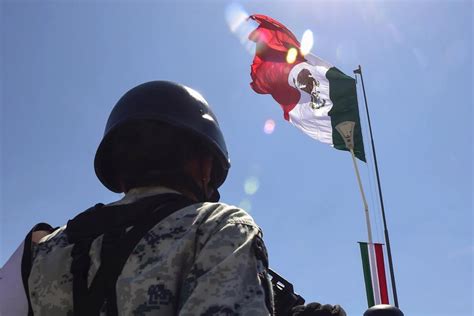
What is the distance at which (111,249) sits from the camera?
56.9 inches

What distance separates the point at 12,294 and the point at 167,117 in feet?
2.74

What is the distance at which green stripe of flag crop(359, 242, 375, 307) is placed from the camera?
29.5 ft

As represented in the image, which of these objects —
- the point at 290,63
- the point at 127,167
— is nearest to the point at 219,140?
the point at 127,167

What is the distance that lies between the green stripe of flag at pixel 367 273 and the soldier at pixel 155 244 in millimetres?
7844

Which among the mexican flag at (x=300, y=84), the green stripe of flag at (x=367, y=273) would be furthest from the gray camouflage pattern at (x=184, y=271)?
the mexican flag at (x=300, y=84)

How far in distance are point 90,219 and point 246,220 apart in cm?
56

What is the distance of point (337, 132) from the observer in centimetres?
1107

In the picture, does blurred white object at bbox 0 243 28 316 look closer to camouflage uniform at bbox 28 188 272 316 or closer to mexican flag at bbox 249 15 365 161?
camouflage uniform at bbox 28 188 272 316

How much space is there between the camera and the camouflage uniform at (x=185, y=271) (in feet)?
4.07

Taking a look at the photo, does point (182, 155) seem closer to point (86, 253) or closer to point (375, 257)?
point (86, 253)

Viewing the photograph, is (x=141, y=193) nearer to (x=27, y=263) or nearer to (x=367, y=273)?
(x=27, y=263)

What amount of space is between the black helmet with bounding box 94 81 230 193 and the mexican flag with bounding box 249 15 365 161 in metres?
9.19

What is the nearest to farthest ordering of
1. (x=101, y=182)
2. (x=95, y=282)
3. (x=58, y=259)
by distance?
(x=95, y=282)
(x=58, y=259)
(x=101, y=182)

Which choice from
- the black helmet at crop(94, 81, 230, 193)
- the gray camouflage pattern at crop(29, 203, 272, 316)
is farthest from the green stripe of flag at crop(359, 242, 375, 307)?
the gray camouflage pattern at crop(29, 203, 272, 316)
